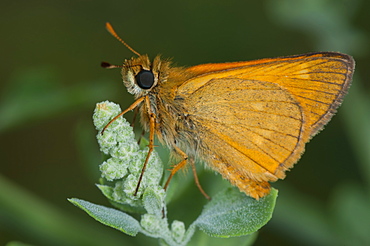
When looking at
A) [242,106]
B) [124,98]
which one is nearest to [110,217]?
[242,106]

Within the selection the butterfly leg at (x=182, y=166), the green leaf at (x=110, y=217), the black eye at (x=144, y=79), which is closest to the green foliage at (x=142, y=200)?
the green leaf at (x=110, y=217)

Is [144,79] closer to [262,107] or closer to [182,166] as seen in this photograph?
[182,166]

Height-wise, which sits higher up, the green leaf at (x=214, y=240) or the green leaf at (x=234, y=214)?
the green leaf at (x=234, y=214)

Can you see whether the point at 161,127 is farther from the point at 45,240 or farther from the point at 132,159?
the point at 45,240

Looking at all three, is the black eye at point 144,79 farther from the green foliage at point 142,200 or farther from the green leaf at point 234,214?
the green leaf at point 234,214

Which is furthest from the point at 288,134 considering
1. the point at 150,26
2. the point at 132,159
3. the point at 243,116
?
the point at 150,26

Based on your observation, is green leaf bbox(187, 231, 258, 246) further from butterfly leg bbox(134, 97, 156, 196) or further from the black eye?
the black eye

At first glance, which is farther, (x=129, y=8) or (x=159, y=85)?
(x=129, y=8)

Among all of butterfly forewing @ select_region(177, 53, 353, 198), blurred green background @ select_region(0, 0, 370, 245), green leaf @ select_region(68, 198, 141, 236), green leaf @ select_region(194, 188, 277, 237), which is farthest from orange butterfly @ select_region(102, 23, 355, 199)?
green leaf @ select_region(68, 198, 141, 236)
